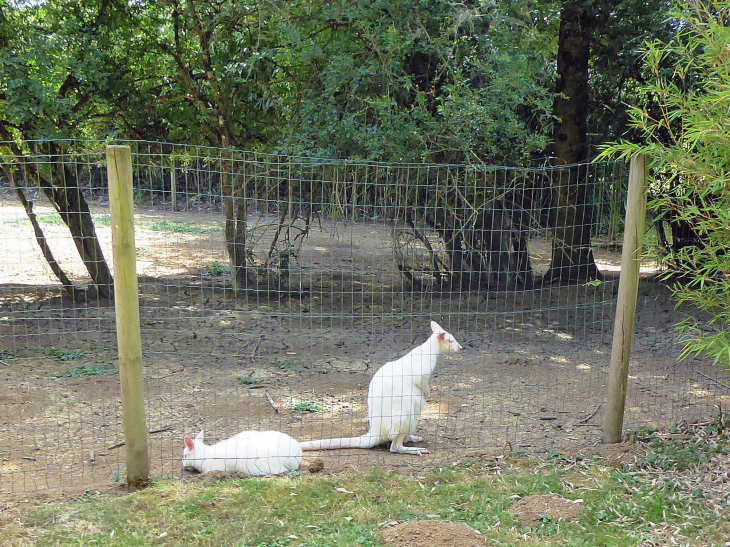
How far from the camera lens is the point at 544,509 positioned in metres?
4.20

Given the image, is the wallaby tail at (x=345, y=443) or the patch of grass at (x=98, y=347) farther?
the patch of grass at (x=98, y=347)

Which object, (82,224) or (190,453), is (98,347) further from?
(190,453)

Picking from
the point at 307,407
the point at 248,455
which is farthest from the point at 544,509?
the point at 307,407

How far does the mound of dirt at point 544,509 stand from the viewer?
412cm

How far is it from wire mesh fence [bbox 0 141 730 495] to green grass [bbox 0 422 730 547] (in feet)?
1.69

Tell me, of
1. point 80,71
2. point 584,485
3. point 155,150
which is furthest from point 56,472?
point 155,150

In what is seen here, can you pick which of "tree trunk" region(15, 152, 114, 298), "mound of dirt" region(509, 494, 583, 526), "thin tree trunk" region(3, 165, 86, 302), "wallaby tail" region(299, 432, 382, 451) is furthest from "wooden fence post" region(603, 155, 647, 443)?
"tree trunk" region(15, 152, 114, 298)

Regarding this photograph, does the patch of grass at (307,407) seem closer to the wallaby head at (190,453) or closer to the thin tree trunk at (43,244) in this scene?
the wallaby head at (190,453)

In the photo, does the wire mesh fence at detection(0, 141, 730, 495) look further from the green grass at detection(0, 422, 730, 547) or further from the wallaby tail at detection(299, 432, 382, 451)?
the green grass at detection(0, 422, 730, 547)

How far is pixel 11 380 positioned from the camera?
7008 mm

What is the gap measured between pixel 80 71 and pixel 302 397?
502cm

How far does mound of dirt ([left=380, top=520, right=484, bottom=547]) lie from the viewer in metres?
3.76

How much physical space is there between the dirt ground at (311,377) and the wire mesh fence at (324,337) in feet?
0.10

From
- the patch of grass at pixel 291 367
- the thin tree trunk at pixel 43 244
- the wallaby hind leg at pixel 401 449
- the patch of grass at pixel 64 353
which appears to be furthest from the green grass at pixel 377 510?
the thin tree trunk at pixel 43 244
